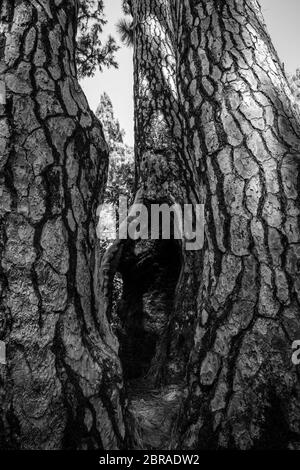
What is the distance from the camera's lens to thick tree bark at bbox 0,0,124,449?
960mm

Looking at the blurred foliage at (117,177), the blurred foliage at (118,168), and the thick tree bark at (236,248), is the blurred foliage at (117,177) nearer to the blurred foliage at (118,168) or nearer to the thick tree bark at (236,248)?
the blurred foliage at (118,168)

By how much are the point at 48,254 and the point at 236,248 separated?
2.44 feet

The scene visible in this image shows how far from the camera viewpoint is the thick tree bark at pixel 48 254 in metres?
0.96

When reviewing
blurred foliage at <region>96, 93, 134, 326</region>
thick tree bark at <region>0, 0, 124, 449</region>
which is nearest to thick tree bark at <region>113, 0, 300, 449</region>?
thick tree bark at <region>0, 0, 124, 449</region>

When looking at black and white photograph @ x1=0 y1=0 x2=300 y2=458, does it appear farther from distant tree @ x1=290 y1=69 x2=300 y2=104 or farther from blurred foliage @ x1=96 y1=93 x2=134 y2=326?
distant tree @ x1=290 y1=69 x2=300 y2=104

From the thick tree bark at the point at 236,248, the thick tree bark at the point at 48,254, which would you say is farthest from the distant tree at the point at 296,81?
the thick tree bark at the point at 48,254

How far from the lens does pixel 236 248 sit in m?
1.31

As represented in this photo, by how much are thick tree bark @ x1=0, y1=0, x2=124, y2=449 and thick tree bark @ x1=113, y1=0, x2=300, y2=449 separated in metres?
0.36

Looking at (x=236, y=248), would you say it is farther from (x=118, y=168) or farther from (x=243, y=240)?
(x=118, y=168)

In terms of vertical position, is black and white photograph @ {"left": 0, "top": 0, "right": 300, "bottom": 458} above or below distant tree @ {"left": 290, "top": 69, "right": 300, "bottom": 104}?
below

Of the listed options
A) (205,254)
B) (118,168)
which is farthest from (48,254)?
(118,168)

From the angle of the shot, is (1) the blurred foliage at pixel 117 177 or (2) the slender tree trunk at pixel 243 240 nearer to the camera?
(2) the slender tree trunk at pixel 243 240

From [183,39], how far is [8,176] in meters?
1.31

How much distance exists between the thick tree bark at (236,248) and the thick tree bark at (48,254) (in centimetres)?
36
